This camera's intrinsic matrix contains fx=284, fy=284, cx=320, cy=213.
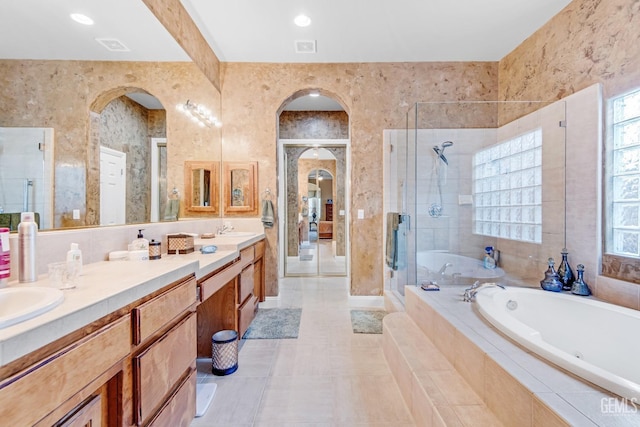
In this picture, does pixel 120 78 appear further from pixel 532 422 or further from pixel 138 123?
pixel 532 422

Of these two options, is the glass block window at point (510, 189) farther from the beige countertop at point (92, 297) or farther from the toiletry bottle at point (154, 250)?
the toiletry bottle at point (154, 250)

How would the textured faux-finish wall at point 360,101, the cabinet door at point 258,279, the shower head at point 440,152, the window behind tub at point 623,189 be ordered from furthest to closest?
1. the textured faux-finish wall at point 360,101
2. the shower head at point 440,152
3. the cabinet door at point 258,279
4. the window behind tub at point 623,189

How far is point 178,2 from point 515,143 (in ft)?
10.9

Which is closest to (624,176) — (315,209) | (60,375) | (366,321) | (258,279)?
(366,321)

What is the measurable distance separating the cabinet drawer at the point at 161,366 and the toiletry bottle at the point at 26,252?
0.53m

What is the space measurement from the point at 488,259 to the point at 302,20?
2.93m

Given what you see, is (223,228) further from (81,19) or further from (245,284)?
(81,19)

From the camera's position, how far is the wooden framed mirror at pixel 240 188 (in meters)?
3.32

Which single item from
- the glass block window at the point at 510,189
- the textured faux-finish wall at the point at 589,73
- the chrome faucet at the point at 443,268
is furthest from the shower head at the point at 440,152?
the chrome faucet at the point at 443,268

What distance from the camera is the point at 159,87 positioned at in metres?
2.09

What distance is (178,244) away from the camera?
195cm

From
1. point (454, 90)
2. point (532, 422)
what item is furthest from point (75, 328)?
point (454, 90)

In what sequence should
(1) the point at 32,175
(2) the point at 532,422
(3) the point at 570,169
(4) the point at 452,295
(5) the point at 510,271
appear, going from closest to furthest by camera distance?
(2) the point at 532,422, (1) the point at 32,175, (4) the point at 452,295, (3) the point at 570,169, (5) the point at 510,271

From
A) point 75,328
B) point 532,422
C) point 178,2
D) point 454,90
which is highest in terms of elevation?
point 178,2
